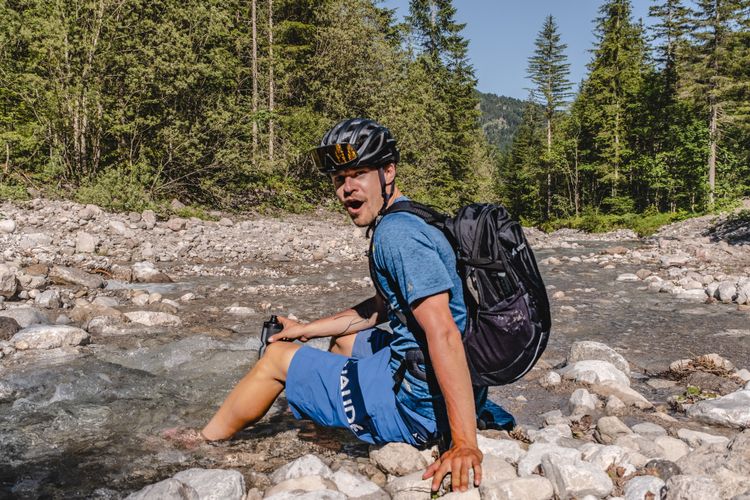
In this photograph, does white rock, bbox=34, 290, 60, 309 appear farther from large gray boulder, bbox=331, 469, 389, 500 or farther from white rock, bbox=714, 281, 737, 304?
white rock, bbox=714, 281, 737, 304

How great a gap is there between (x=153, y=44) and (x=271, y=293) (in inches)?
453

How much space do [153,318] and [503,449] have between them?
5.64m

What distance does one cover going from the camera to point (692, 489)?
2467mm

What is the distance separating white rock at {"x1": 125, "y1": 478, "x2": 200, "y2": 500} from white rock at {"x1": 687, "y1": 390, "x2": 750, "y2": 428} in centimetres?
386

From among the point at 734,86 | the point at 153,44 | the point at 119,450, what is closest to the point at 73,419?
the point at 119,450

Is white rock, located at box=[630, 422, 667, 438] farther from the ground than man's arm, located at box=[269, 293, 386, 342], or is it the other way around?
man's arm, located at box=[269, 293, 386, 342]

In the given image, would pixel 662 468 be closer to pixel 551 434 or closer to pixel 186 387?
pixel 551 434

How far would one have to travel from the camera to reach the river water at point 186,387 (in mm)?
3387

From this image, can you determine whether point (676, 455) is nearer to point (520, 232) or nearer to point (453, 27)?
point (520, 232)

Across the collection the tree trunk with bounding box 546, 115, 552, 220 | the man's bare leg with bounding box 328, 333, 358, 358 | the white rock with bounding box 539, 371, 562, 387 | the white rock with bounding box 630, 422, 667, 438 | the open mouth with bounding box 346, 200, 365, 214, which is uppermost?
the tree trunk with bounding box 546, 115, 552, 220

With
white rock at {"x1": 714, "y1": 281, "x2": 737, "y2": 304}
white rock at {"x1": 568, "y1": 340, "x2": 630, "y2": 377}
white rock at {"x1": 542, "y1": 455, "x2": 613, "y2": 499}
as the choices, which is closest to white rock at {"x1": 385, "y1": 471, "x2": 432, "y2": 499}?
white rock at {"x1": 542, "y1": 455, "x2": 613, "y2": 499}

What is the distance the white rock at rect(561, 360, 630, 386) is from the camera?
17.1 feet

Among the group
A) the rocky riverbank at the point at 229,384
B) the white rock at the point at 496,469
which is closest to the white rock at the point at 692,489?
the rocky riverbank at the point at 229,384

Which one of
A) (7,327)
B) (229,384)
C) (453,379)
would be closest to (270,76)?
(7,327)
